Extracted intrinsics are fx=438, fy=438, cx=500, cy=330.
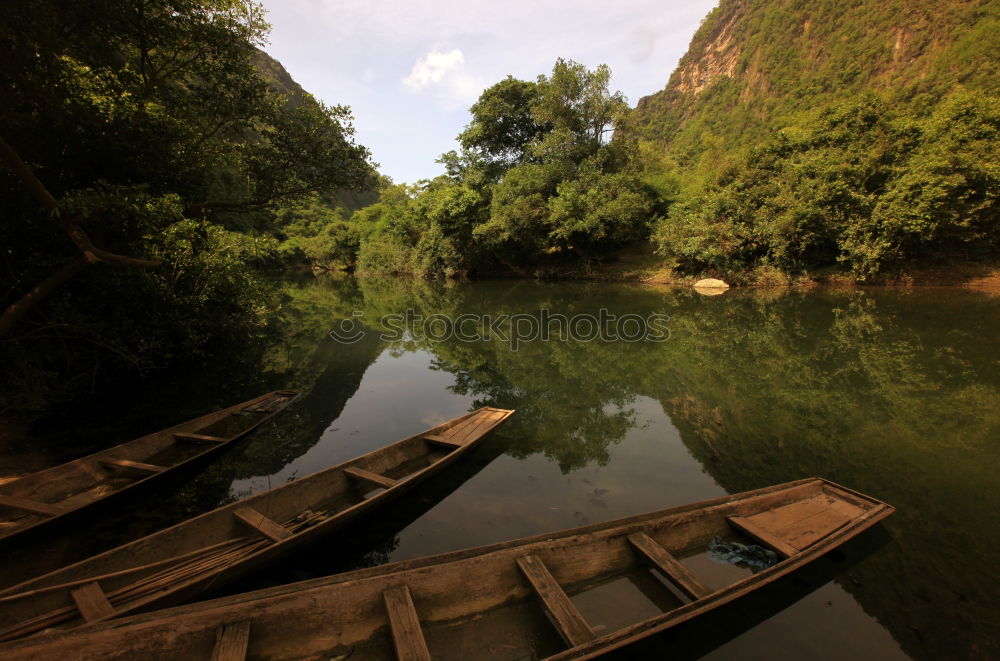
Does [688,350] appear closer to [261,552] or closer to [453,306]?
[261,552]

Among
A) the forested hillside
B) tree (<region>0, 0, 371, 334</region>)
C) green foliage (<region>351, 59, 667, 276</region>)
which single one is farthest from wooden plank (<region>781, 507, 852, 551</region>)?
green foliage (<region>351, 59, 667, 276</region>)

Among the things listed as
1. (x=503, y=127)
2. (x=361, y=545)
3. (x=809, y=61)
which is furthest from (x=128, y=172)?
(x=809, y=61)

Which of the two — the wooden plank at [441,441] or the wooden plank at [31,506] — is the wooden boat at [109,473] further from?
the wooden plank at [441,441]

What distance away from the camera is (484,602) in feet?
9.89

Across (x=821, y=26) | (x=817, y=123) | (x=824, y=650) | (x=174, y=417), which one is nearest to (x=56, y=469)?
(x=174, y=417)

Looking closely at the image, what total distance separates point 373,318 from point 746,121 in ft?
261

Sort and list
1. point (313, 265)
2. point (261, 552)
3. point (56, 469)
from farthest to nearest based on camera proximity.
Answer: point (313, 265), point (56, 469), point (261, 552)

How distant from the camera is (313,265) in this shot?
59688 millimetres

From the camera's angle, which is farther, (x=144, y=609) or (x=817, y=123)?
(x=817, y=123)

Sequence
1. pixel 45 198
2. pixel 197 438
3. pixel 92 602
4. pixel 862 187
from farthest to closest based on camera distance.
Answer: pixel 862 187, pixel 197 438, pixel 45 198, pixel 92 602

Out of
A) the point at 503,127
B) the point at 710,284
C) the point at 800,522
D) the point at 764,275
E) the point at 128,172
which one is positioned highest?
the point at 503,127

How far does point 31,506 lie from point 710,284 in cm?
2539

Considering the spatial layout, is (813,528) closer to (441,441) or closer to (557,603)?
(557,603)

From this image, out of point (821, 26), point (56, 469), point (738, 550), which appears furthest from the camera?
point (821, 26)
